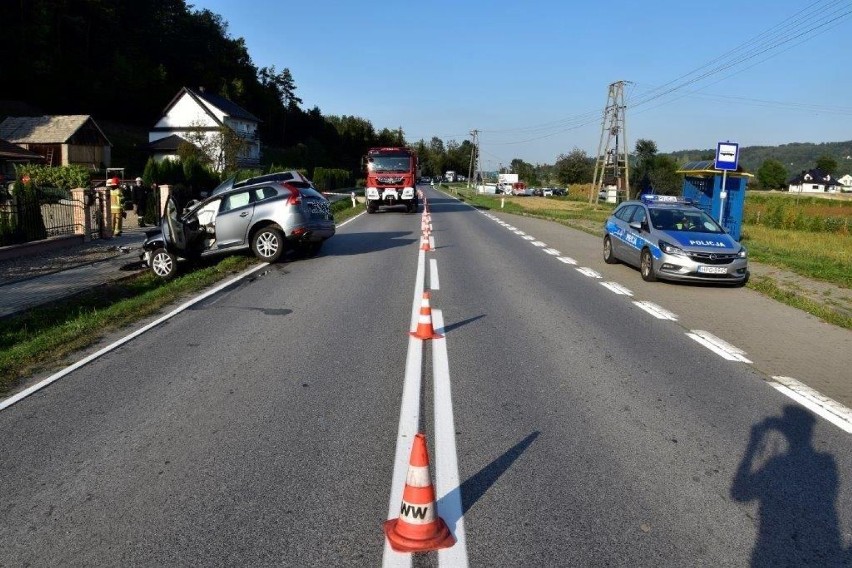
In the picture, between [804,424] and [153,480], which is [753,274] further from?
[153,480]

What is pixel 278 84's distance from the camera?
393 ft

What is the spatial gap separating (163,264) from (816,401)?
11462 millimetres

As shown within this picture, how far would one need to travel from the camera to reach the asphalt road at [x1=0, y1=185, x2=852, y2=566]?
11.8ft

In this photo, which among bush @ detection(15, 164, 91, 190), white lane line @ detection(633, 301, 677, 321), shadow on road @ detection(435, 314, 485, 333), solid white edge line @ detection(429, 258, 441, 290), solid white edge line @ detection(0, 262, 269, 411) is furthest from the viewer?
bush @ detection(15, 164, 91, 190)

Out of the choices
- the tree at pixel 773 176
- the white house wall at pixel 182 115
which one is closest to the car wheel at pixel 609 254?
the white house wall at pixel 182 115

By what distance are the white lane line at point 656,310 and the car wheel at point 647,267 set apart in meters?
2.40

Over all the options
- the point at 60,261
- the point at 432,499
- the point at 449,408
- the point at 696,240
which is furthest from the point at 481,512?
the point at 60,261

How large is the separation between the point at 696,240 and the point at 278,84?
11582 cm

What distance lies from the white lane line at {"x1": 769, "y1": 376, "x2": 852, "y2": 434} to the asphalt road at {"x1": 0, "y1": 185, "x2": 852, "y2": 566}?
13 centimetres

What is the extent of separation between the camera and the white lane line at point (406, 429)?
3437mm

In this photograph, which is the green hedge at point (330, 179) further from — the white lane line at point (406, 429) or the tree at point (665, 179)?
the white lane line at point (406, 429)

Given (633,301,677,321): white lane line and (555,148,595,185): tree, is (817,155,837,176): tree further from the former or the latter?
(633,301,677,321): white lane line

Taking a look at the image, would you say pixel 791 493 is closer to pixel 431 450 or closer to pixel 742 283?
pixel 431 450

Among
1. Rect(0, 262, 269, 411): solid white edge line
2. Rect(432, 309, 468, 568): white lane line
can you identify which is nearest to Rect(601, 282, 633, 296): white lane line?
Rect(432, 309, 468, 568): white lane line
